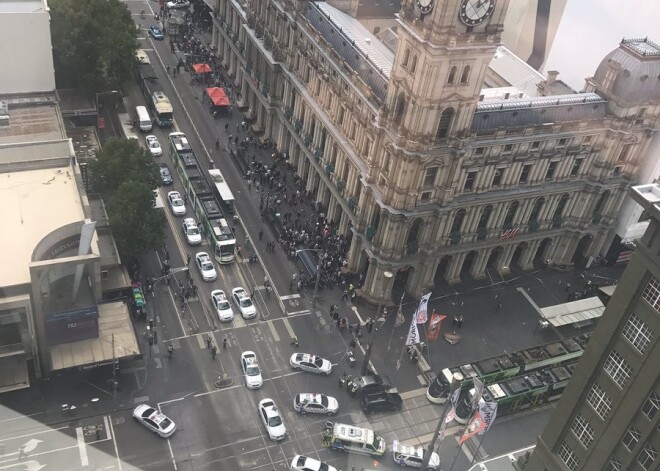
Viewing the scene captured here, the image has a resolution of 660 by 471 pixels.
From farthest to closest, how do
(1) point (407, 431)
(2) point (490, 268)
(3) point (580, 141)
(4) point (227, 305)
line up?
1. (2) point (490, 268)
2. (3) point (580, 141)
3. (4) point (227, 305)
4. (1) point (407, 431)

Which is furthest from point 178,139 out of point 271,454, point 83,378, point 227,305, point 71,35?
point 271,454

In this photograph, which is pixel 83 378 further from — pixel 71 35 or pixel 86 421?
pixel 71 35

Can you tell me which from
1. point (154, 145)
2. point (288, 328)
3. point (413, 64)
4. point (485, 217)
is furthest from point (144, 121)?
point (485, 217)

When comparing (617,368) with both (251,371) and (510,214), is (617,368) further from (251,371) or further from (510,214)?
(510,214)

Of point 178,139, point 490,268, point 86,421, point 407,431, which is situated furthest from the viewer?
point 178,139

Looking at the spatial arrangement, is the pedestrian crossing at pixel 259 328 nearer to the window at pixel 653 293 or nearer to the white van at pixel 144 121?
the white van at pixel 144 121

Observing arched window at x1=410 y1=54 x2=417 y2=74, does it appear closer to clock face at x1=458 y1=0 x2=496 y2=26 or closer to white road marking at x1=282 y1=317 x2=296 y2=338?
clock face at x1=458 y1=0 x2=496 y2=26

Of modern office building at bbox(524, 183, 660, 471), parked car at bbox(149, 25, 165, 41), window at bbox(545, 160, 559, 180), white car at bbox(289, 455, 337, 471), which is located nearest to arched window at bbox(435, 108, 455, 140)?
window at bbox(545, 160, 559, 180)

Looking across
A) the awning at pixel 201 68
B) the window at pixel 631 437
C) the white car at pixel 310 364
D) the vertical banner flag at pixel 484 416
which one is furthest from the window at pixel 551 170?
the awning at pixel 201 68
